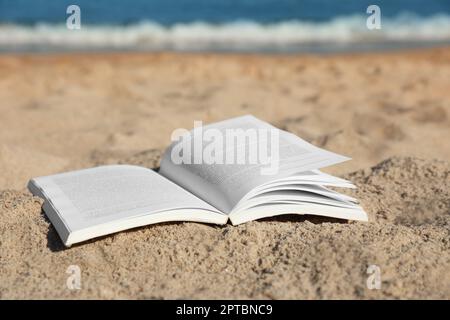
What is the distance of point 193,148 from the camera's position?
2.34 m

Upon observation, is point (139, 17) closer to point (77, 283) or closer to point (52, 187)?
point (52, 187)

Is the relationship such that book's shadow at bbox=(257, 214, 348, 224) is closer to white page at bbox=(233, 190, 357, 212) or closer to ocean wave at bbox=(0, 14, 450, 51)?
white page at bbox=(233, 190, 357, 212)

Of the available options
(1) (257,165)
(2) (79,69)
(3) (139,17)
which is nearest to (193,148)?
(1) (257,165)

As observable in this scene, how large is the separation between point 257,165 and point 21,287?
840mm

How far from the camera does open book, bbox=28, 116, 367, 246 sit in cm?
197

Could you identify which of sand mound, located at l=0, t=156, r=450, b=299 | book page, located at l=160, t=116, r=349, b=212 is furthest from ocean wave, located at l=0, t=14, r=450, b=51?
sand mound, located at l=0, t=156, r=450, b=299

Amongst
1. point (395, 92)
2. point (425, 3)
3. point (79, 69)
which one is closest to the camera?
point (395, 92)

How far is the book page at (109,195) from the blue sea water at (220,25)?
345cm

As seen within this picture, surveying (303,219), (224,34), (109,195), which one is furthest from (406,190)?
(224,34)

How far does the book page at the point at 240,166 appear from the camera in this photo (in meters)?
2.05

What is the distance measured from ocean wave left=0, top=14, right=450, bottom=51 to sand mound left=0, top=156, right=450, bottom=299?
12.5 ft

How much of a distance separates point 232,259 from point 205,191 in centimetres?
33

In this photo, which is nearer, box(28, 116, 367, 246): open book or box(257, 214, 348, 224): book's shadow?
box(28, 116, 367, 246): open book

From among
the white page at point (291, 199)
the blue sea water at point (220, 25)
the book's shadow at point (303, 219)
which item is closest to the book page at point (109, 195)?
the white page at point (291, 199)
